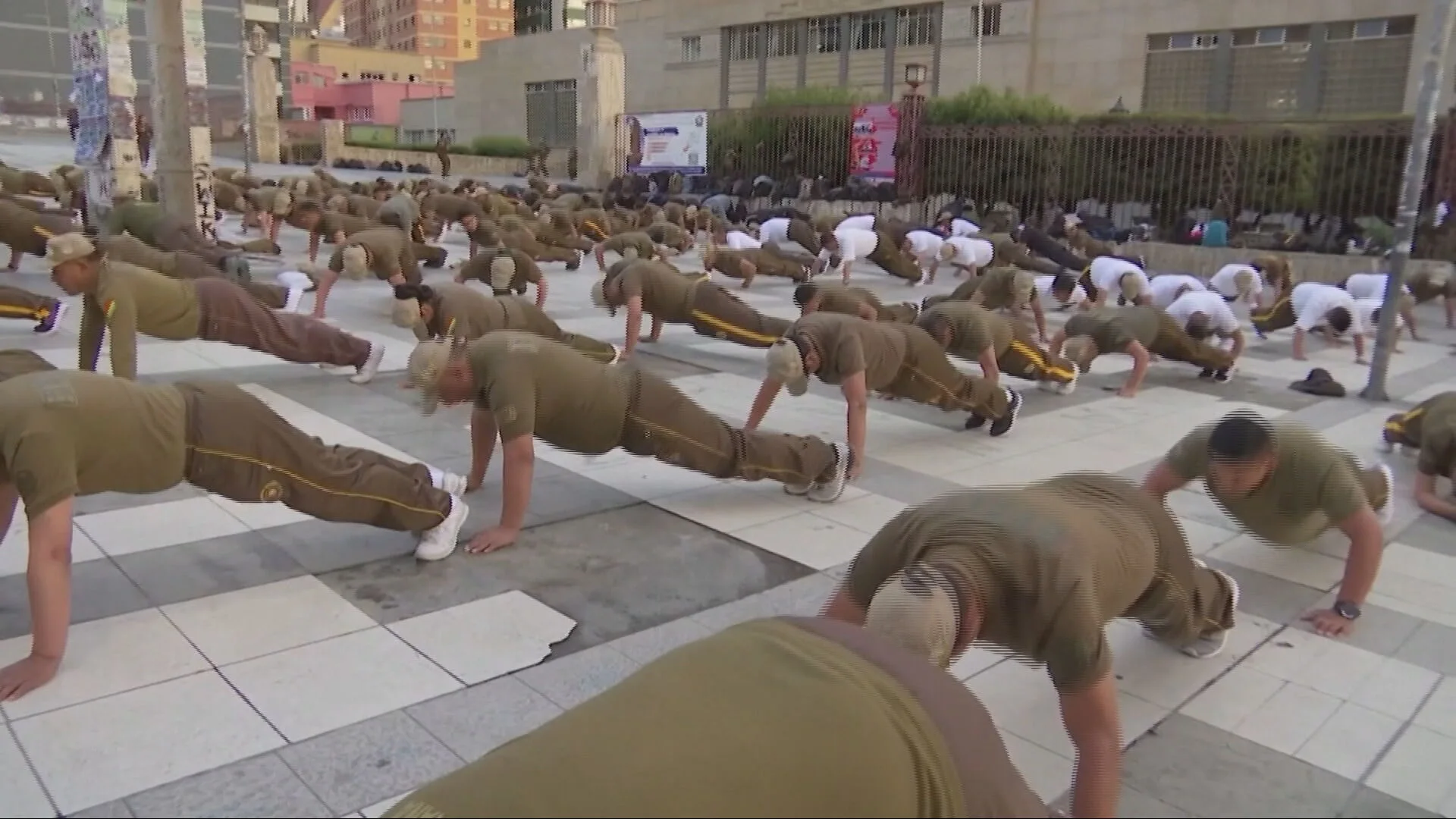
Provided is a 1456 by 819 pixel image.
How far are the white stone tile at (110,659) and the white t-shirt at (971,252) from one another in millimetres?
11460

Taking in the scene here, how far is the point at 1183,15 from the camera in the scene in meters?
27.8

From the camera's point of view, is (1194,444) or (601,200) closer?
(1194,444)

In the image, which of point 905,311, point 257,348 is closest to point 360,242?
point 257,348

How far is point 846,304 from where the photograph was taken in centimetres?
885

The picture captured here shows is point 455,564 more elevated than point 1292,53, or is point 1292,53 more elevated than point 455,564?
point 1292,53

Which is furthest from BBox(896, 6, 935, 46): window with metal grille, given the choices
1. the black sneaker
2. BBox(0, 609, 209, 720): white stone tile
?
BBox(0, 609, 209, 720): white stone tile

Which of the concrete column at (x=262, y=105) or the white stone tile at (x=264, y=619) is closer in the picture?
the white stone tile at (x=264, y=619)

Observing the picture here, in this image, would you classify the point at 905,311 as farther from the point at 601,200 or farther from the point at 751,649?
the point at 601,200

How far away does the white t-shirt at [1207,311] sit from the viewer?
32.2ft

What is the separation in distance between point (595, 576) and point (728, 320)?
4.69 m

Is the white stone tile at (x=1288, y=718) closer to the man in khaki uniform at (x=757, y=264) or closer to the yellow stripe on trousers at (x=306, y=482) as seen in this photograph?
the yellow stripe on trousers at (x=306, y=482)

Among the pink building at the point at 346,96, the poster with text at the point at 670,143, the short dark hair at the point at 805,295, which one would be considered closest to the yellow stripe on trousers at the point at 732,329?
the short dark hair at the point at 805,295

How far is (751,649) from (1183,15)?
30558 millimetres

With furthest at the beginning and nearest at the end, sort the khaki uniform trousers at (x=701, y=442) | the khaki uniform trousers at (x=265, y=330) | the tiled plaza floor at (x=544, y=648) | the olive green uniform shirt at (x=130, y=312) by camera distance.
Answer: the khaki uniform trousers at (x=265, y=330) → the olive green uniform shirt at (x=130, y=312) → the khaki uniform trousers at (x=701, y=442) → the tiled plaza floor at (x=544, y=648)
